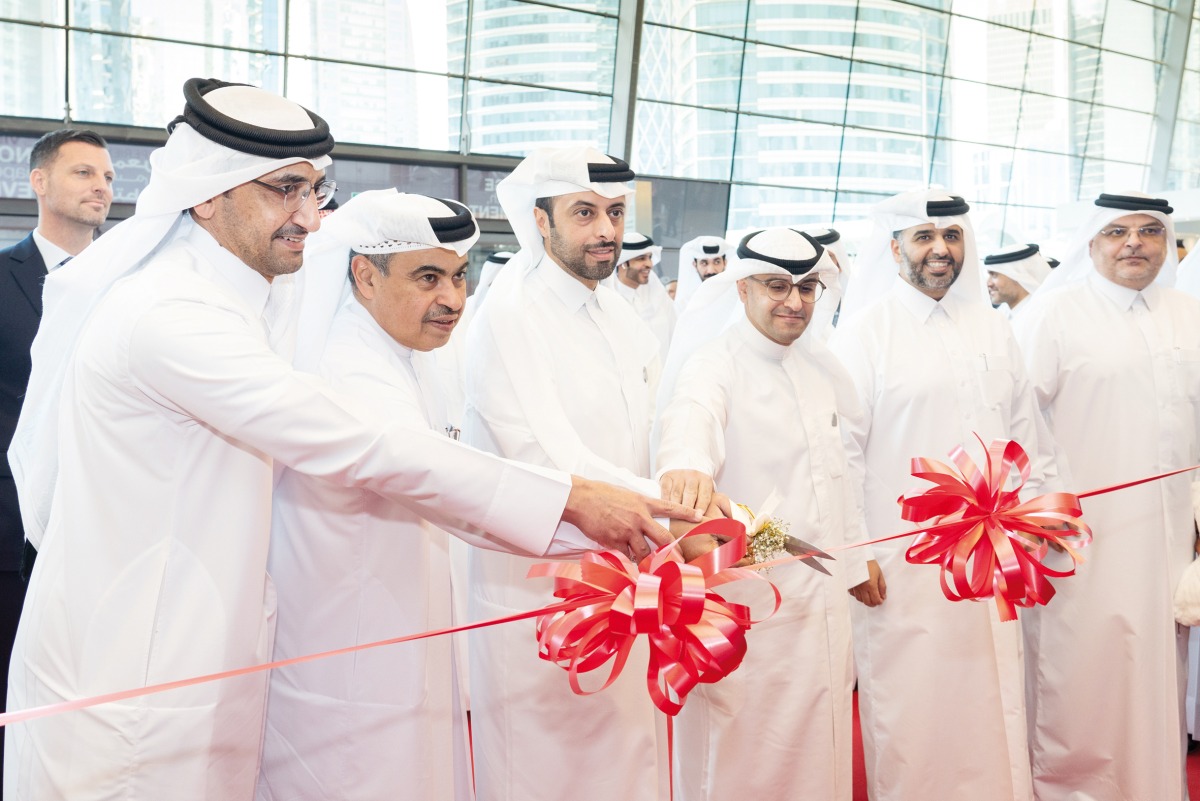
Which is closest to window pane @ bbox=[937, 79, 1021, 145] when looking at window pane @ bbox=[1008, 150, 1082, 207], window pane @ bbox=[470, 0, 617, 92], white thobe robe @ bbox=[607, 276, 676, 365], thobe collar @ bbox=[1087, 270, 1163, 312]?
window pane @ bbox=[1008, 150, 1082, 207]

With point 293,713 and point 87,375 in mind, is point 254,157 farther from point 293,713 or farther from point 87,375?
point 293,713

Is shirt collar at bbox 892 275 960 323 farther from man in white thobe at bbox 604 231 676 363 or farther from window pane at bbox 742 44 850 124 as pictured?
window pane at bbox 742 44 850 124

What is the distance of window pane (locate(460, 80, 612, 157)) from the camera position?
9.45 metres

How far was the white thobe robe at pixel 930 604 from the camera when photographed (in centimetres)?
319

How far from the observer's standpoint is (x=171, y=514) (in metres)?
1.80

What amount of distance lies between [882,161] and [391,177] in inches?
232

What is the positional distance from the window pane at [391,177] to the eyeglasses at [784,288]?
238 inches

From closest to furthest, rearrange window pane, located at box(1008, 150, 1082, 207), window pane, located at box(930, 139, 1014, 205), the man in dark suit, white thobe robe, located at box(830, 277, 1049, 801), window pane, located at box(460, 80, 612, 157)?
white thobe robe, located at box(830, 277, 1049, 801) < the man in dark suit < window pane, located at box(460, 80, 612, 157) < window pane, located at box(930, 139, 1014, 205) < window pane, located at box(1008, 150, 1082, 207)

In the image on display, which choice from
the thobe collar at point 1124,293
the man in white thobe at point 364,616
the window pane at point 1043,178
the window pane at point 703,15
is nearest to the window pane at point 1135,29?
the window pane at point 1043,178

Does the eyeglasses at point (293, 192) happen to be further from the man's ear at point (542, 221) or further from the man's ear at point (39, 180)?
the man's ear at point (39, 180)

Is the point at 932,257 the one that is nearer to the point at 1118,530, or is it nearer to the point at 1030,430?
the point at 1030,430

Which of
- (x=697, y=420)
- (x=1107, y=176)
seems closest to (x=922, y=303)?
(x=697, y=420)

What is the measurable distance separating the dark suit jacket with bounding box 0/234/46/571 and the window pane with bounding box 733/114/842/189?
8451mm

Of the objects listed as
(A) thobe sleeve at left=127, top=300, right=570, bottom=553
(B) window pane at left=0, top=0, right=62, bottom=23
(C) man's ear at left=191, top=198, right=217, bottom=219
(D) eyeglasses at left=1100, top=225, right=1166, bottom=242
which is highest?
(B) window pane at left=0, top=0, right=62, bottom=23
